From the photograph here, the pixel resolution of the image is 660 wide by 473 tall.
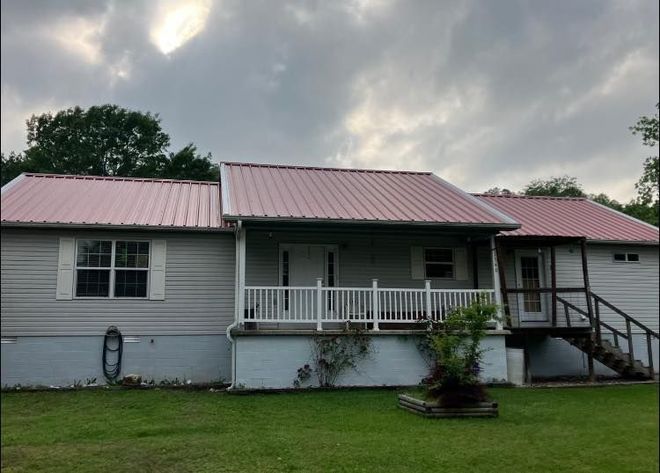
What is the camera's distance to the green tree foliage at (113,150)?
1109 inches

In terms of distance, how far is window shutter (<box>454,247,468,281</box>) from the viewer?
13.3 m

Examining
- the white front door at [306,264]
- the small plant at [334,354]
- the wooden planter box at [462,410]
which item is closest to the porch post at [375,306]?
the small plant at [334,354]

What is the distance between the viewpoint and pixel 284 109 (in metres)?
4.36

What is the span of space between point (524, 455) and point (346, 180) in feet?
32.9

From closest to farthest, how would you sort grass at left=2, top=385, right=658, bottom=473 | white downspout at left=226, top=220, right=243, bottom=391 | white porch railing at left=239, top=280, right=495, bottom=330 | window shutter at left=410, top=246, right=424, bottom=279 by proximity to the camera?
grass at left=2, top=385, right=658, bottom=473 < white downspout at left=226, top=220, right=243, bottom=391 < white porch railing at left=239, top=280, right=495, bottom=330 < window shutter at left=410, top=246, right=424, bottom=279

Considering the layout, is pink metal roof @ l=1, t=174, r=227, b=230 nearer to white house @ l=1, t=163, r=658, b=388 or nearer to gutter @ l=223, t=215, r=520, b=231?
white house @ l=1, t=163, r=658, b=388

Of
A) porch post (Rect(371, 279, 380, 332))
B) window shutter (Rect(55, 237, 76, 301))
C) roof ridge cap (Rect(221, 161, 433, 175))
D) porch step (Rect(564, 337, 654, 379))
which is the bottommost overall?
porch step (Rect(564, 337, 654, 379))

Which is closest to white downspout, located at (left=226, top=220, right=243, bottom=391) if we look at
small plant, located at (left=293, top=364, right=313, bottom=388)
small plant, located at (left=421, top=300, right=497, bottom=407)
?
small plant, located at (left=293, top=364, right=313, bottom=388)

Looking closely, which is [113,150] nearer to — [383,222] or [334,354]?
[383,222]

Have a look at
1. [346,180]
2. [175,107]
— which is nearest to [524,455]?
[175,107]

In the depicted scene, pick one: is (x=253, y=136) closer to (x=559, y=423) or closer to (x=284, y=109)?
(x=284, y=109)

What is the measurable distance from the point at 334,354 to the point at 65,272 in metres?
5.66

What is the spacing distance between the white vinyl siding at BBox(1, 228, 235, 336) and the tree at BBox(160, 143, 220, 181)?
1926 centimetres

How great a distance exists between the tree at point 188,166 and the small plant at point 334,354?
70.7ft
